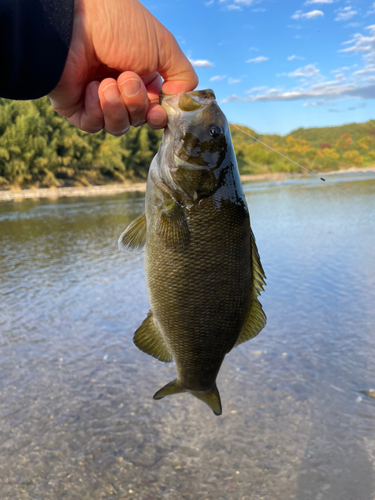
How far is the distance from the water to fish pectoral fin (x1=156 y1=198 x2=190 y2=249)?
2318mm

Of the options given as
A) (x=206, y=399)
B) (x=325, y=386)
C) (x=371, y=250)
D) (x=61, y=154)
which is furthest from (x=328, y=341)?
(x=61, y=154)

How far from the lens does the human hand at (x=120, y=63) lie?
75.4 inches

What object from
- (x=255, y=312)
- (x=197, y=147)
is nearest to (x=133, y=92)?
(x=197, y=147)

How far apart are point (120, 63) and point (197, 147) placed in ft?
2.06

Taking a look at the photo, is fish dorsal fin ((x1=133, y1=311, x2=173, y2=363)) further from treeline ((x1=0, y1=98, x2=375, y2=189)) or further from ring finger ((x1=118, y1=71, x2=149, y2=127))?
treeline ((x1=0, y1=98, x2=375, y2=189))

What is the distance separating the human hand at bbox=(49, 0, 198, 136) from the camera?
1914 mm

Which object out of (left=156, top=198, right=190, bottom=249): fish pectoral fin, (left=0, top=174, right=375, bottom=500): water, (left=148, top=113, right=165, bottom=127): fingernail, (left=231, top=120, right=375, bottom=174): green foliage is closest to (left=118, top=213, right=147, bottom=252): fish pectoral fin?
(left=156, top=198, right=190, bottom=249): fish pectoral fin

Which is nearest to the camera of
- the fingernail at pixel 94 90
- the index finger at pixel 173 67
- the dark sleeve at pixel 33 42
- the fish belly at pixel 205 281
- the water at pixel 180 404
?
the dark sleeve at pixel 33 42

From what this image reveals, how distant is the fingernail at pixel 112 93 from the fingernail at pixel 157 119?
19 centimetres

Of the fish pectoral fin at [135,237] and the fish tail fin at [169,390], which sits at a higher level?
the fish pectoral fin at [135,237]

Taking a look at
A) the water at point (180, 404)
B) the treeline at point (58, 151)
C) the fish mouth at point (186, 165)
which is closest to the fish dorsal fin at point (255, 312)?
the fish mouth at point (186, 165)

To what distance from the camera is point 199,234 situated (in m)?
1.81

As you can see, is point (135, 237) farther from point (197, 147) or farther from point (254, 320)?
point (254, 320)

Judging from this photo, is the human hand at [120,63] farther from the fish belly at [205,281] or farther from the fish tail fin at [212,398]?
the fish tail fin at [212,398]
